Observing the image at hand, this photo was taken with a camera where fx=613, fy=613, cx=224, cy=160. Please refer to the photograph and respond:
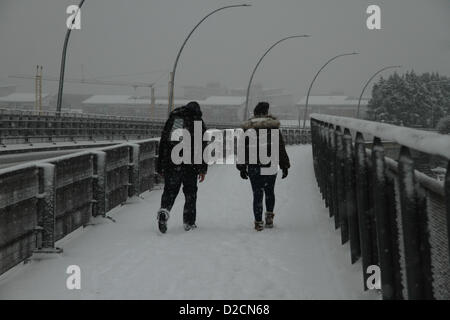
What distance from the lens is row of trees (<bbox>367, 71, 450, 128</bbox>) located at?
99812 millimetres

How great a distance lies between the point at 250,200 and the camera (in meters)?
11.2

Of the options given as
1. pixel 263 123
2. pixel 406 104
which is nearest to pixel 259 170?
pixel 263 123

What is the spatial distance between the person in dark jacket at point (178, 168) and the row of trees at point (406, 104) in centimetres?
9417

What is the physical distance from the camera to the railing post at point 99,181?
27.8 ft

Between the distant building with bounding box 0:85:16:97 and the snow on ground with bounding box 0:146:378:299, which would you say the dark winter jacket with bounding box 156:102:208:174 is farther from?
the distant building with bounding box 0:85:16:97

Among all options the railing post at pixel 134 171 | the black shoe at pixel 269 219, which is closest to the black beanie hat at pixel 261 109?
the black shoe at pixel 269 219

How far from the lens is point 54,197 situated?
6.53 metres

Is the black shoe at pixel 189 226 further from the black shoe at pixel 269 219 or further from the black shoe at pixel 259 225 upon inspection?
the black shoe at pixel 269 219

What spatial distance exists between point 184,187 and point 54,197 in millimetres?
1888

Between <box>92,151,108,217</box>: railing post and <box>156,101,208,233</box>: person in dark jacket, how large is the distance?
1071mm

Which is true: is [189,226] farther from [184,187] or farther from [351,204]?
[351,204]
